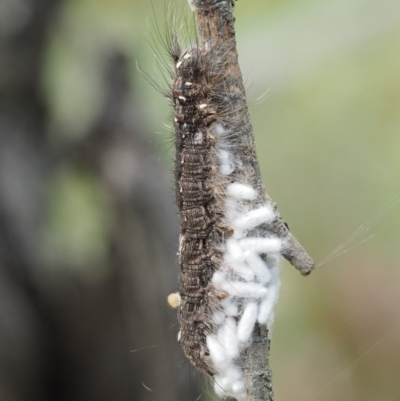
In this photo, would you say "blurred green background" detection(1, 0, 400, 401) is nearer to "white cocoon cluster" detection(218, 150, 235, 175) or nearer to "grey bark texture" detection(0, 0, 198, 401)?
"grey bark texture" detection(0, 0, 198, 401)

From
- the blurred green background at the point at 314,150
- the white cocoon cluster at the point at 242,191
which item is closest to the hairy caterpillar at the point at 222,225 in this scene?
the white cocoon cluster at the point at 242,191

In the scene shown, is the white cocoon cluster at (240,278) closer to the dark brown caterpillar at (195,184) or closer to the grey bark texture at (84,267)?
the dark brown caterpillar at (195,184)

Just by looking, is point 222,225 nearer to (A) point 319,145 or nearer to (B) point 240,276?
(B) point 240,276

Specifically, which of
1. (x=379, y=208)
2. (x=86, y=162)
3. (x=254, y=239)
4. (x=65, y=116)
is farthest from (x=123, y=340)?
(x=254, y=239)

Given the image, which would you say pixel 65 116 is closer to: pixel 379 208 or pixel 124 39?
pixel 124 39

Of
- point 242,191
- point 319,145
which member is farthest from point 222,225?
point 319,145

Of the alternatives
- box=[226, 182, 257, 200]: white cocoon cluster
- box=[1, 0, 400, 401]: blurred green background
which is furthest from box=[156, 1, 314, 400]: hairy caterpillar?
box=[1, 0, 400, 401]: blurred green background
